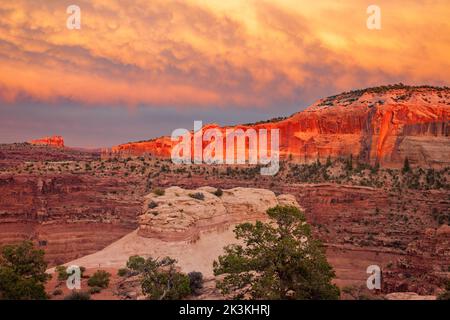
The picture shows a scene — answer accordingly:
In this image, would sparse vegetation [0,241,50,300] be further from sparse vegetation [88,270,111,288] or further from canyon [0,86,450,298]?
canyon [0,86,450,298]

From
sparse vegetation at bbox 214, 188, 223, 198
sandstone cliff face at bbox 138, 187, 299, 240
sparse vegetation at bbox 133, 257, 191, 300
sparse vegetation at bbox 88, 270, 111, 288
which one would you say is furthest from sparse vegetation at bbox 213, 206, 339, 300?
sparse vegetation at bbox 214, 188, 223, 198

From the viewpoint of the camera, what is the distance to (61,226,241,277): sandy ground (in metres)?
28.9

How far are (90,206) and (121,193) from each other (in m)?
3.80

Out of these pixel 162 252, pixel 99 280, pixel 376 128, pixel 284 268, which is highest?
pixel 376 128

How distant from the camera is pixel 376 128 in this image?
59188 millimetres

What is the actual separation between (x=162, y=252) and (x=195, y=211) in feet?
15.8

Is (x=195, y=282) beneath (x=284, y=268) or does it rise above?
beneath

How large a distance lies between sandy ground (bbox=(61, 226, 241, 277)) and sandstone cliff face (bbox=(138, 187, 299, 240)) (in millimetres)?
599

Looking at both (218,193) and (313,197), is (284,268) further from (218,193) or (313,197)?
(313,197)

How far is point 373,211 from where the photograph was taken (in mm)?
41344

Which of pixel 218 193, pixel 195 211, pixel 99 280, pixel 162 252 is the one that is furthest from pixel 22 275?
pixel 218 193
